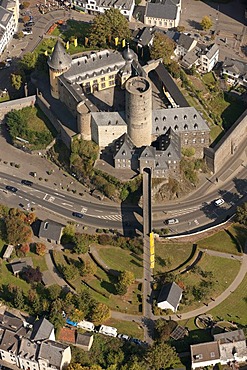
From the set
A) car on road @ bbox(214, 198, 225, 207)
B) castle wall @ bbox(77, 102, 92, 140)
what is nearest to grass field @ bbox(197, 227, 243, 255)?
car on road @ bbox(214, 198, 225, 207)

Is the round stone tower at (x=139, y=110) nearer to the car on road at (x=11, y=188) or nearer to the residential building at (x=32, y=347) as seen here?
the car on road at (x=11, y=188)

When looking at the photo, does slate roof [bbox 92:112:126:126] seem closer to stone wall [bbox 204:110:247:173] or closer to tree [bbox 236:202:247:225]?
stone wall [bbox 204:110:247:173]

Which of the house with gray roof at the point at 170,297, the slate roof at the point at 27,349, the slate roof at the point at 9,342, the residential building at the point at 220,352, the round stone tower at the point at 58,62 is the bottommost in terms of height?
the slate roof at the point at 9,342

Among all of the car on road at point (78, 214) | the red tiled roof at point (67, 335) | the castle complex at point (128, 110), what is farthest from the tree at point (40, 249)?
the castle complex at point (128, 110)

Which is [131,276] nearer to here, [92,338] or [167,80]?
[92,338]

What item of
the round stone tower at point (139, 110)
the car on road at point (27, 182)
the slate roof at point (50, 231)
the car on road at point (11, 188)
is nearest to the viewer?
the slate roof at point (50, 231)

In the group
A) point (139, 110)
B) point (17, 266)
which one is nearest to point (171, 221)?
point (139, 110)

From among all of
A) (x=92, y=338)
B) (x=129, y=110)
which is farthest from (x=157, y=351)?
(x=129, y=110)

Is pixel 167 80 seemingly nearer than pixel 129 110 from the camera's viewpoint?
No
